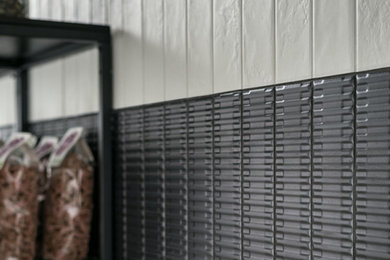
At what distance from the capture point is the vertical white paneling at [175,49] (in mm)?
1421

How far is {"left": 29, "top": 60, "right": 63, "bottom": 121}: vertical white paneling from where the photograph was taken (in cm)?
206

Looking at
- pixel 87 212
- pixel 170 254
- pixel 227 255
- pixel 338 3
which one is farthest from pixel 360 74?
pixel 87 212

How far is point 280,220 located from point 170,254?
0.45 metres

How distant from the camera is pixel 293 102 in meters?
1.08

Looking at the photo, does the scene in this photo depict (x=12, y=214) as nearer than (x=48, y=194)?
Yes

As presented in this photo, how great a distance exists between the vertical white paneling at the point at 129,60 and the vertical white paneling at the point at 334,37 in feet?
2.21

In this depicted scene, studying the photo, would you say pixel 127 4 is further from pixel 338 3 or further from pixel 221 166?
pixel 338 3

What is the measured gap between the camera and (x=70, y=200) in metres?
1.74

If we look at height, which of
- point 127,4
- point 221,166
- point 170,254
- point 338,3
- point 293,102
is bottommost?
point 170,254

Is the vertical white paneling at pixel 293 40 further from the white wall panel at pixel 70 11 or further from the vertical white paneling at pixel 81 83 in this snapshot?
the white wall panel at pixel 70 11

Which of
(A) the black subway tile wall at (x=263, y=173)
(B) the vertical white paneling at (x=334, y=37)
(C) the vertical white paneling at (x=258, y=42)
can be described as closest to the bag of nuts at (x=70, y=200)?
(A) the black subway tile wall at (x=263, y=173)

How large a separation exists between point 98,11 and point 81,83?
0.84 feet

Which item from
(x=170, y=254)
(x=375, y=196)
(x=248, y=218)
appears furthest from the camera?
(x=170, y=254)

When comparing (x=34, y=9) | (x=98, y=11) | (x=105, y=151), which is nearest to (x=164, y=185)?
(x=105, y=151)
